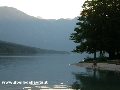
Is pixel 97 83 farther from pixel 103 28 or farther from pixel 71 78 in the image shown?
pixel 103 28

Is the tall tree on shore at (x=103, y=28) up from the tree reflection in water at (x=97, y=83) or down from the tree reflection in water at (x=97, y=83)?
up

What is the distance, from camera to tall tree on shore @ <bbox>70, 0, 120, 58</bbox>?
81.2 metres

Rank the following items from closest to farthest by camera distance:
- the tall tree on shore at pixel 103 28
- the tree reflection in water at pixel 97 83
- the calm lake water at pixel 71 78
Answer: the tree reflection in water at pixel 97 83, the calm lake water at pixel 71 78, the tall tree on shore at pixel 103 28

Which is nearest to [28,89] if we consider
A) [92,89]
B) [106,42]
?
[92,89]

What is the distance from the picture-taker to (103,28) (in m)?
83.4

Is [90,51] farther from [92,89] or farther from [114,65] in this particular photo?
[92,89]

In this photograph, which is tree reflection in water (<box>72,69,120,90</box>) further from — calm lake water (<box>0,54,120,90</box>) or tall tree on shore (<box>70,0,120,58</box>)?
tall tree on shore (<box>70,0,120,58</box>)

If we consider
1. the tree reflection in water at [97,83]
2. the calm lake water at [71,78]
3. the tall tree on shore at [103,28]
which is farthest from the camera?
the tall tree on shore at [103,28]

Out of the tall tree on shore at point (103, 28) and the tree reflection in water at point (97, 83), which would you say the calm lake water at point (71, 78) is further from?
the tall tree on shore at point (103, 28)

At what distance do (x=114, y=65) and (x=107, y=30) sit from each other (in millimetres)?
22300

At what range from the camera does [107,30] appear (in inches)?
3273

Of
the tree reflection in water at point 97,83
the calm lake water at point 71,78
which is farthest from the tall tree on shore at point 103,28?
the tree reflection in water at point 97,83

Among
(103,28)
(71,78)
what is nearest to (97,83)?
(71,78)

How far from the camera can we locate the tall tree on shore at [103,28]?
81.2 m
